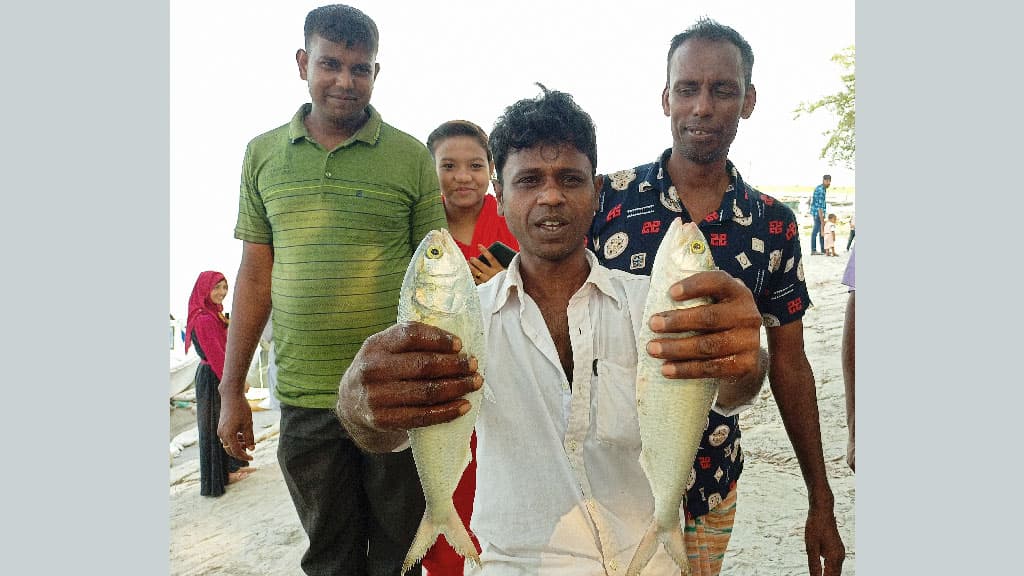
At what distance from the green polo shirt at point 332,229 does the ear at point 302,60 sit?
15cm

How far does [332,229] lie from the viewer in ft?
7.49

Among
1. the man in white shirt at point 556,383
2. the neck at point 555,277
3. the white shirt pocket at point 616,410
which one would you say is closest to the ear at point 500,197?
the man in white shirt at point 556,383

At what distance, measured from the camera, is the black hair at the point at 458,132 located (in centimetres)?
282

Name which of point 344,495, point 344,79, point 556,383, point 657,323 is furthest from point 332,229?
point 657,323

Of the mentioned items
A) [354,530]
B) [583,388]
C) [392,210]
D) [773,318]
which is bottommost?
[354,530]

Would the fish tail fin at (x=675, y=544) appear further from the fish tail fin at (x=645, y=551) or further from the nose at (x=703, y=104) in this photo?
the nose at (x=703, y=104)

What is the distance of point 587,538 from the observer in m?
1.43

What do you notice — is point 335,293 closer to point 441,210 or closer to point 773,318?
point 441,210

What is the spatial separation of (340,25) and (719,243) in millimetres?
1418

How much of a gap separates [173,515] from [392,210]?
3225mm

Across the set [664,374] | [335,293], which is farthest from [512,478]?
[335,293]

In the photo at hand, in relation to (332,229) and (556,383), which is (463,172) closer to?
(332,229)

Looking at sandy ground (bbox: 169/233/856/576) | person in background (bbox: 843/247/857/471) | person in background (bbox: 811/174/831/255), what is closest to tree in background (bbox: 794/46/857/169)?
person in background (bbox: 811/174/831/255)

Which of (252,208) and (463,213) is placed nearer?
(252,208)
